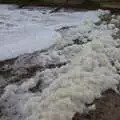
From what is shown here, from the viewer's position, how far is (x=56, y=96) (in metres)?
2.13

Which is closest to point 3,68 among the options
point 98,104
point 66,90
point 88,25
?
point 66,90

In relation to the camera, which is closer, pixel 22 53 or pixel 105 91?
pixel 105 91

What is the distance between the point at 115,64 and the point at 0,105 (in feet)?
3.82

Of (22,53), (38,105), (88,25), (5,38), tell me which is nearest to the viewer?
(38,105)

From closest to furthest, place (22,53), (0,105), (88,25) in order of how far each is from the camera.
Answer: (0,105) → (22,53) → (88,25)

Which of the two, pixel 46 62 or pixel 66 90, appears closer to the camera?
pixel 66 90

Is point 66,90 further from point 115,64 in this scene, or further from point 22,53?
point 22,53

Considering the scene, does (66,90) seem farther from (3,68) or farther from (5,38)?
(5,38)

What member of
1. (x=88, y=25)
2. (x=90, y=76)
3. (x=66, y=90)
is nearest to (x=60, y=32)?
(x=88, y=25)

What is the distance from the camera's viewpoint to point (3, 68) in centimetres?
289

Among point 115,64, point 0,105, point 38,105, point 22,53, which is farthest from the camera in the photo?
point 22,53

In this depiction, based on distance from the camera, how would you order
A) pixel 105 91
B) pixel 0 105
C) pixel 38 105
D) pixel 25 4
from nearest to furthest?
pixel 38 105 < pixel 0 105 < pixel 105 91 < pixel 25 4

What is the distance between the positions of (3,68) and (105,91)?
1.06 metres

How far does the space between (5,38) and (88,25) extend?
3.90ft
